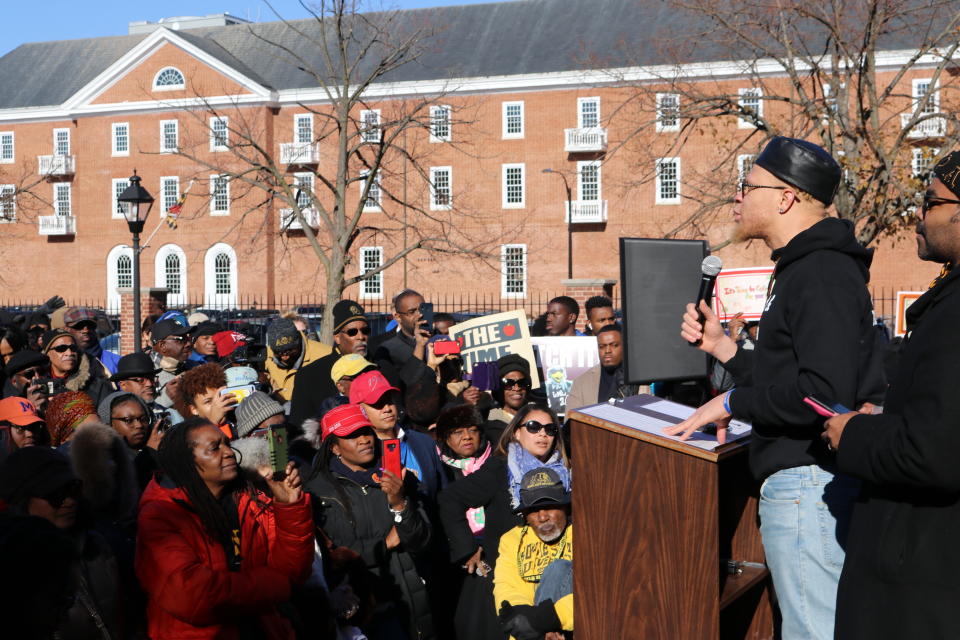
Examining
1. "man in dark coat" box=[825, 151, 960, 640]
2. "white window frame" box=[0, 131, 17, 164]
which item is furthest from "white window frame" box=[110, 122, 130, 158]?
"man in dark coat" box=[825, 151, 960, 640]

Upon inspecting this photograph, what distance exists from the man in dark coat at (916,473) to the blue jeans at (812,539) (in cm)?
48

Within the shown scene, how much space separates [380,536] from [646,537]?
196 centimetres

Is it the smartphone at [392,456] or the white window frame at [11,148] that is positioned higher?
the white window frame at [11,148]

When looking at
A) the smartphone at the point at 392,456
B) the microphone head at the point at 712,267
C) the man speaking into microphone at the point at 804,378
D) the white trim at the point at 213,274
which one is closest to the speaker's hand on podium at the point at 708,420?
the man speaking into microphone at the point at 804,378

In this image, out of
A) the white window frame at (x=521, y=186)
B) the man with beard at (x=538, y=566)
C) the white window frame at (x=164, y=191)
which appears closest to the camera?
the man with beard at (x=538, y=566)

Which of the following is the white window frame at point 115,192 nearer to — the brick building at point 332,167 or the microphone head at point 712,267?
the brick building at point 332,167

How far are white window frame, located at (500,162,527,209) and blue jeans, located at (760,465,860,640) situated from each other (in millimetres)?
47654

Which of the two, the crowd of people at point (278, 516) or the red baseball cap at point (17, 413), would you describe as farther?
the red baseball cap at point (17, 413)

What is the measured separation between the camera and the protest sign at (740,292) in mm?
11938

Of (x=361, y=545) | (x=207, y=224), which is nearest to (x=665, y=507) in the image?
(x=361, y=545)

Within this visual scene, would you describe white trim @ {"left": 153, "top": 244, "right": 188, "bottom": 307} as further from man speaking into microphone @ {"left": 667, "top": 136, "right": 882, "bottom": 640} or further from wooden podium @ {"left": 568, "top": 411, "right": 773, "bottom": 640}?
man speaking into microphone @ {"left": 667, "top": 136, "right": 882, "bottom": 640}

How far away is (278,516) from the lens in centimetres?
463

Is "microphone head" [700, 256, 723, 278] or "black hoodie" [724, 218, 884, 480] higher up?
"microphone head" [700, 256, 723, 278]

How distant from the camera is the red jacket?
4.31 meters
